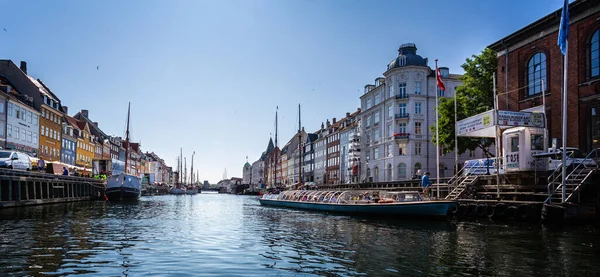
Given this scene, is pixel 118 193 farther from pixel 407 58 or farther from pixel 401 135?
pixel 407 58

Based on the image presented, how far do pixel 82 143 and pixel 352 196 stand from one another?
8059cm

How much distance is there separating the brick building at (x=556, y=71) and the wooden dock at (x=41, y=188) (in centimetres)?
4234

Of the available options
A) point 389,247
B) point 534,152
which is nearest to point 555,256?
point 389,247

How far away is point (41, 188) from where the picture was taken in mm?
47406

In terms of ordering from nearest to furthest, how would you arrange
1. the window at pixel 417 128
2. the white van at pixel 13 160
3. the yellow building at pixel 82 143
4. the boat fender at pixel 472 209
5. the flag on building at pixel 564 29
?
the flag on building at pixel 564 29, the boat fender at pixel 472 209, the white van at pixel 13 160, the window at pixel 417 128, the yellow building at pixel 82 143

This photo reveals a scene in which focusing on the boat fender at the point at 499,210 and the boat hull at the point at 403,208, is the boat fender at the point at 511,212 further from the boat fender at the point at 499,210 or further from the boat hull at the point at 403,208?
the boat hull at the point at 403,208

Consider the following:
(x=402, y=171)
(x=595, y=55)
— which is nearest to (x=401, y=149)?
(x=402, y=171)

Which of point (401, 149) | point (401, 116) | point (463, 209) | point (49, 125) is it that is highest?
point (401, 116)

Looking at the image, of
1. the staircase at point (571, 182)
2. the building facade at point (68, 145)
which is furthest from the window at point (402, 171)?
the building facade at point (68, 145)

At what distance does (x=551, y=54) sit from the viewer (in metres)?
36.8

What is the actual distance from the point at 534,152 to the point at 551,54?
386 inches

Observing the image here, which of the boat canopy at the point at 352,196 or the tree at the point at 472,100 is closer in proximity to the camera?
the boat canopy at the point at 352,196

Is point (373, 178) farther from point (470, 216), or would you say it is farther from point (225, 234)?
point (225, 234)

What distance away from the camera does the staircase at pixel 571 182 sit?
2580cm
